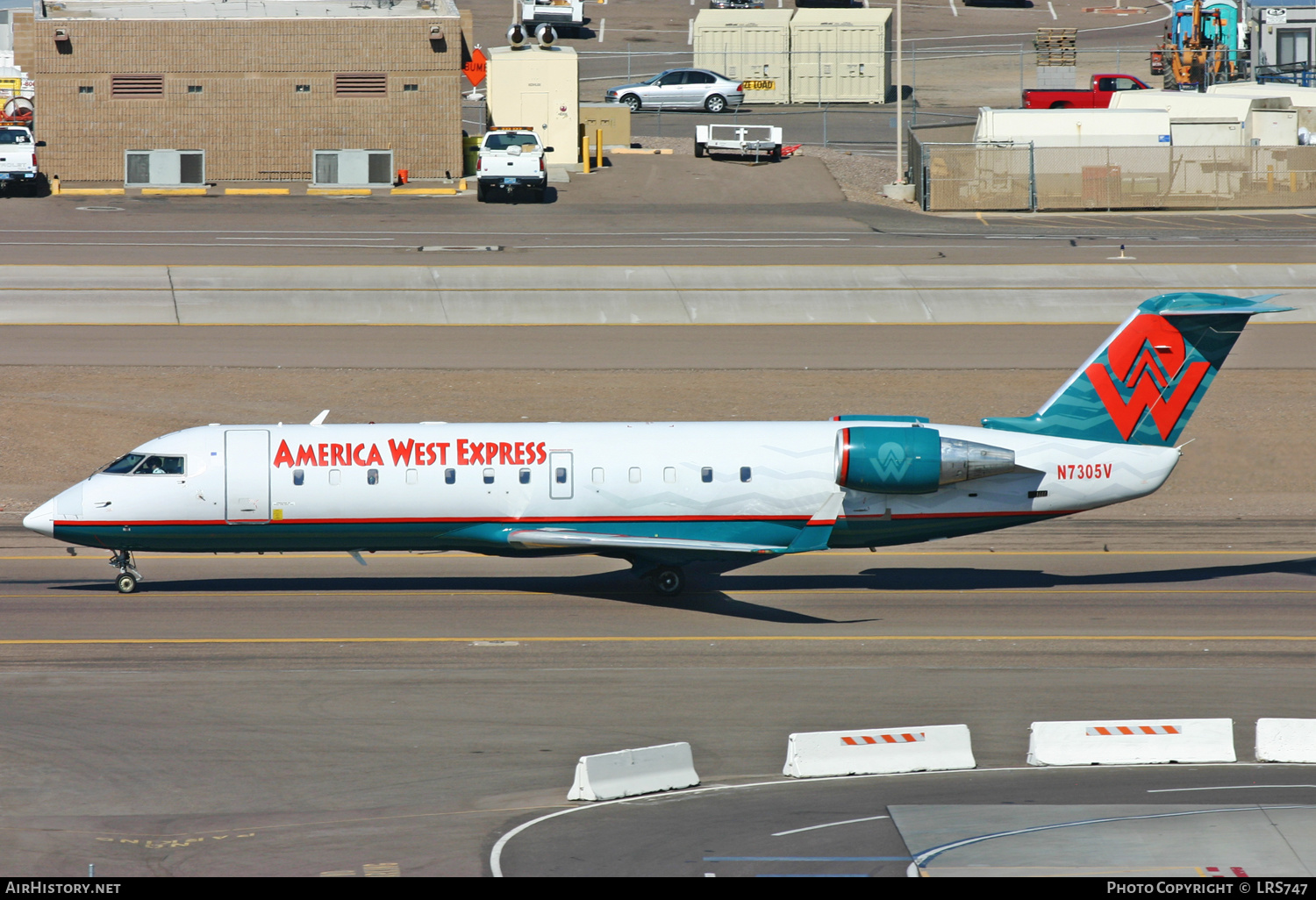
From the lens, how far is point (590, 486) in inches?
1035

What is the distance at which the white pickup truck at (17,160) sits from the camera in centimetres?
5897

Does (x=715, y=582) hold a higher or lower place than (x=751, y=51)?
lower

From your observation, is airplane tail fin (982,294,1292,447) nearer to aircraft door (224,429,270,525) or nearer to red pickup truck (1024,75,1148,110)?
aircraft door (224,429,270,525)

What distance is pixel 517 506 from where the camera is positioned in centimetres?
2625

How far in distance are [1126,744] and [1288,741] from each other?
2.13 m

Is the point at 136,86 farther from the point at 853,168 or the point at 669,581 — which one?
the point at 669,581

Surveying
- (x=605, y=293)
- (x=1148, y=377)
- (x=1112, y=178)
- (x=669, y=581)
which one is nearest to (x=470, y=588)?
(x=669, y=581)

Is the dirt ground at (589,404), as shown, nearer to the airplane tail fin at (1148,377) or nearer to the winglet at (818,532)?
the airplane tail fin at (1148,377)

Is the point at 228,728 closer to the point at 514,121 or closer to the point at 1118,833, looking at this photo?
the point at 1118,833

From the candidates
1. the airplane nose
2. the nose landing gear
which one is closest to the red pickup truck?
the nose landing gear

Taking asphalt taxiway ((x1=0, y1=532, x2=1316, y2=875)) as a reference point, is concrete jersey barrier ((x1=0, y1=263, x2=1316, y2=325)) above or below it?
above

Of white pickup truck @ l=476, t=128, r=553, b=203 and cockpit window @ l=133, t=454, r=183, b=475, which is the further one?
white pickup truck @ l=476, t=128, r=553, b=203

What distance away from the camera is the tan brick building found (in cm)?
6141

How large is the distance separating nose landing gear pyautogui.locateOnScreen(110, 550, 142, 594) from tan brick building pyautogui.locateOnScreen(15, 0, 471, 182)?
38830 mm
